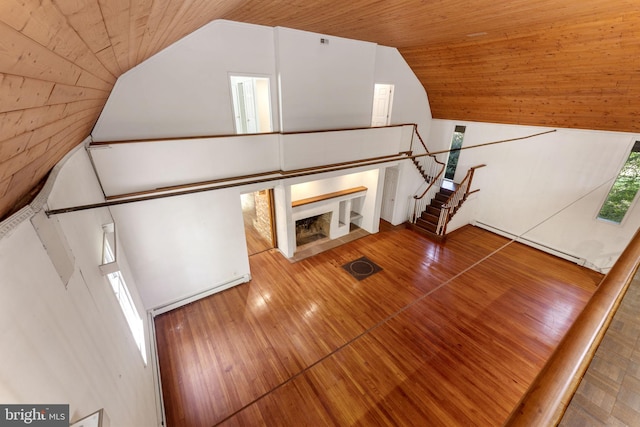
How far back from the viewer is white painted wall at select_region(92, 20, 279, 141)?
3.65 m

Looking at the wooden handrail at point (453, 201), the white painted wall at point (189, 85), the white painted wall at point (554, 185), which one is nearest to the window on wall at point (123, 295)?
the white painted wall at point (189, 85)

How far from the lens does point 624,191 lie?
18.3ft

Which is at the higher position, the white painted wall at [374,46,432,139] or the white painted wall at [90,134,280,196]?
the white painted wall at [374,46,432,139]

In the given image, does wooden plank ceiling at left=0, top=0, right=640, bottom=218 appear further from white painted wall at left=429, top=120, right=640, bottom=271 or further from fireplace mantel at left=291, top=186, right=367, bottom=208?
fireplace mantel at left=291, top=186, right=367, bottom=208

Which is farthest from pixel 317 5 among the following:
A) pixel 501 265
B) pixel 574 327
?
pixel 501 265

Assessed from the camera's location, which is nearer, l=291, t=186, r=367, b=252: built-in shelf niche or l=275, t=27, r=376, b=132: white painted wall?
l=275, t=27, r=376, b=132: white painted wall

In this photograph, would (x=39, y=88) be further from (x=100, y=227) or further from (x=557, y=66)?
(x=557, y=66)

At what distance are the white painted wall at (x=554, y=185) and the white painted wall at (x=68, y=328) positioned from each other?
22.0 ft

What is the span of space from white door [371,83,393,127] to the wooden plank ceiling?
2.85ft

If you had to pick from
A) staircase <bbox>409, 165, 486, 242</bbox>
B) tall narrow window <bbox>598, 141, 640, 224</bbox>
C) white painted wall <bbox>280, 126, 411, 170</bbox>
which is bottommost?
staircase <bbox>409, 165, 486, 242</bbox>

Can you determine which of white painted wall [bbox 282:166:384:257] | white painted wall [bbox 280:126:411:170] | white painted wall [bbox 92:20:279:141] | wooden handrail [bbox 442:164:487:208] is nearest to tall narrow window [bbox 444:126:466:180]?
wooden handrail [bbox 442:164:487:208]


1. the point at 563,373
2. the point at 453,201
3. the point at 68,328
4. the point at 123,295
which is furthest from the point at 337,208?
the point at 563,373

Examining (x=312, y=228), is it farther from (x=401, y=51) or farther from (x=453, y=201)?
(x=401, y=51)

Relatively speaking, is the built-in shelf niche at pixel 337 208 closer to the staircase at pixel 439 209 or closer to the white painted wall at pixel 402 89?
the staircase at pixel 439 209
